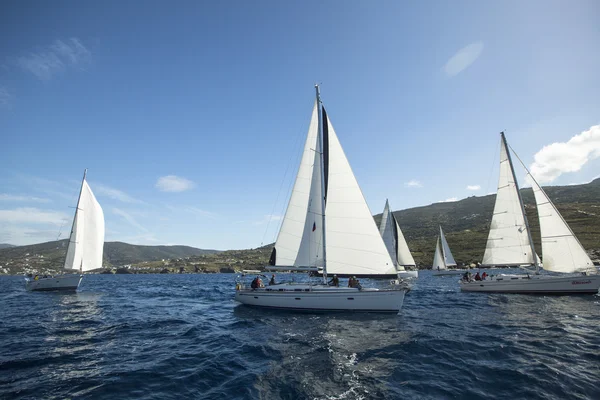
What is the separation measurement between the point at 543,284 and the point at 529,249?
4.42m

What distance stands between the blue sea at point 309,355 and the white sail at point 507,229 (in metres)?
10.4

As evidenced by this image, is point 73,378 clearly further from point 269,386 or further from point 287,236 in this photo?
point 287,236

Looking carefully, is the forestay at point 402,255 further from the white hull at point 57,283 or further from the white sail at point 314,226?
the white hull at point 57,283

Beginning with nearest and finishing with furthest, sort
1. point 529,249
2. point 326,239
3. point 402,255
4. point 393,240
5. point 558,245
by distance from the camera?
point 326,239 < point 558,245 < point 529,249 < point 393,240 < point 402,255

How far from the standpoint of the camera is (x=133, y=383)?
10672 mm

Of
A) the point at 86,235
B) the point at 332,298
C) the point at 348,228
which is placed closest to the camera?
the point at 332,298

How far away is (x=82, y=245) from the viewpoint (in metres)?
43.2

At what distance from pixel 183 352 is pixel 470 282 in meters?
35.2

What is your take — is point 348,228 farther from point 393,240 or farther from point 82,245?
point 82,245

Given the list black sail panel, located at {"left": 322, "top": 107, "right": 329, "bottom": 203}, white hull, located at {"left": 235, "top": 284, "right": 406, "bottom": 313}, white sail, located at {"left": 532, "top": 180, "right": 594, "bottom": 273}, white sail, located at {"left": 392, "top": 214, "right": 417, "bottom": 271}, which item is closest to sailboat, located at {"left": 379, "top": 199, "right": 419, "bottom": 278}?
white sail, located at {"left": 392, "top": 214, "right": 417, "bottom": 271}

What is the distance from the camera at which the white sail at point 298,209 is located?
82.2ft

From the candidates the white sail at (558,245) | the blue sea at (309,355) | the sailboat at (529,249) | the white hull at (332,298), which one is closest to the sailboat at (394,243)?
the sailboat at (529,249)

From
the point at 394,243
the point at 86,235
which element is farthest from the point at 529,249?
the point at 86,235

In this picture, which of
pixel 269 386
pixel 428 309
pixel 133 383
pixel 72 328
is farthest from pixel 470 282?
pixel 72 328
